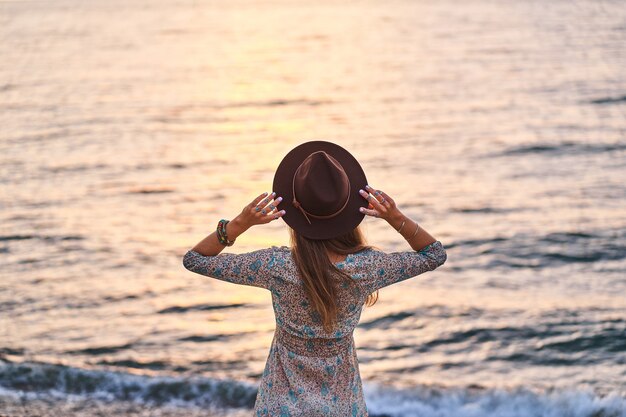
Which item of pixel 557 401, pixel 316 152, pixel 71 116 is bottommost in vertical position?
pixel 557 401

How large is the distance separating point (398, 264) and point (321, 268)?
0.29 metres

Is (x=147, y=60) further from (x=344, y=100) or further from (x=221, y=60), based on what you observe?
(x=344, y=100)

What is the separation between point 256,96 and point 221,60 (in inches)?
289

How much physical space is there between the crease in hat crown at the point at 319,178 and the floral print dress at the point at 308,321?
0.70 ft

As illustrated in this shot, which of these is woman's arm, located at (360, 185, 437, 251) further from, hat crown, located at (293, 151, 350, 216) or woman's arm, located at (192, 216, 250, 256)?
woman's arm, located at (192, 216, 250, 256)

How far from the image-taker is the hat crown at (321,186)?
3211 millimetres

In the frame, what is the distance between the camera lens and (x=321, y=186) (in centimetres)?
322

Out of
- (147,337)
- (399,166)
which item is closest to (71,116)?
(399,166)

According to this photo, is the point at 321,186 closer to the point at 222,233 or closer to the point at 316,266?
the point at 316,266

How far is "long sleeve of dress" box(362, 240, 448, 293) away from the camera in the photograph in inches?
132

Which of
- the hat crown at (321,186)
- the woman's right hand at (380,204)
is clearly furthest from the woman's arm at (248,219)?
the woman's right hand at (380,204)

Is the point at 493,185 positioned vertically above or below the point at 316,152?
below

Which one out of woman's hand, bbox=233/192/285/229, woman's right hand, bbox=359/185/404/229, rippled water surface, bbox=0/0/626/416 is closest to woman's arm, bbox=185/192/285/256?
woman's hand, bbox=233/192/285/229

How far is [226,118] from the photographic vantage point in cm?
1958
